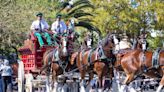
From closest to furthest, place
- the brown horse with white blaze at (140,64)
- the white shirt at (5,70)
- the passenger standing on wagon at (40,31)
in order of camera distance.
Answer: the brown horse with white blaze at (140,64)
the white shirt at (5,70)
the passenger standing on wagon at (40,31)

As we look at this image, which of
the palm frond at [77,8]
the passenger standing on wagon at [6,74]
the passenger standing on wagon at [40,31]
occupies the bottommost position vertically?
the passenger standing on wagon at [6,74]

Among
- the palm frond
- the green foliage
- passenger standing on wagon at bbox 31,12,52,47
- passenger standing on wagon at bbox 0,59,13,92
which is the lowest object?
passenger standing on wagon at bbox 0,59,13,92

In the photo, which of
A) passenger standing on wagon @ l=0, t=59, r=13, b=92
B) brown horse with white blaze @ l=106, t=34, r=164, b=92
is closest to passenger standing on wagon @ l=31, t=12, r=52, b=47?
passenger standing on wagon @ l=0, t=59, r=13, b=92

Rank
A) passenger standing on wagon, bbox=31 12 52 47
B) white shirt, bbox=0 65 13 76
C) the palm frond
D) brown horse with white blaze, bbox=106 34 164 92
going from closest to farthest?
brown horse with white blaze, bbox=106 34 164 92 → white shirt, bbox=0 65 13 76 → passenger standing on wagon, bbox=31 12 52 47 → the palm frond

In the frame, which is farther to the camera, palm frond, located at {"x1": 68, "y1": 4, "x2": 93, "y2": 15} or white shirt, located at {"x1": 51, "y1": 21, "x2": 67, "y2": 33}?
palm frond, located at {"x1": 68, "y1": 4, "x2": 93, "y2": 15}

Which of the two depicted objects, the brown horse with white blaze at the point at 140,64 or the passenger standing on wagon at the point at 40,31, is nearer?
the brown horse with white blaze at the point at 140,64

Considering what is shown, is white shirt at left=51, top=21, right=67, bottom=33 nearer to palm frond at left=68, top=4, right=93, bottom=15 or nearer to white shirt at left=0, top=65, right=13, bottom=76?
white shirt at left=0, top=65, right=13, bottom=76

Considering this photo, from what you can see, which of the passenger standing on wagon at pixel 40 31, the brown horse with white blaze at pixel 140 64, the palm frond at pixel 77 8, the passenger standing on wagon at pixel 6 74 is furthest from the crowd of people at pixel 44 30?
the palm frond at pixel 77 8

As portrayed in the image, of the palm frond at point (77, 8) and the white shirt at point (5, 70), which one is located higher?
the palm frond at point (77, 8)

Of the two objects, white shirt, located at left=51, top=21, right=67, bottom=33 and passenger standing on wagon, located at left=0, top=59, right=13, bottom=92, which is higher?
white shirt, located at left=51, top=21, right=67, bottom=33

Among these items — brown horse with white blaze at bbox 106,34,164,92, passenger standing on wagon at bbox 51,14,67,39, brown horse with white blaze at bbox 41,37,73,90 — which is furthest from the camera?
passenger standing on wagon at bbox 51,14,67,39

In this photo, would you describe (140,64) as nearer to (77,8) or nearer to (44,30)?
(44,30)

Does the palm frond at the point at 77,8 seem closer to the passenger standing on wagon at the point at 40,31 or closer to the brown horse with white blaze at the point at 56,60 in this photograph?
the passenger standing on wagon at the point at 40,31

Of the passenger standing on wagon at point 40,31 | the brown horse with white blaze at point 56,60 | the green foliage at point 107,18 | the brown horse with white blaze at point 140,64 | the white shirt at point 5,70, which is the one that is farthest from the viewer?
the green foliage at point 107,18
